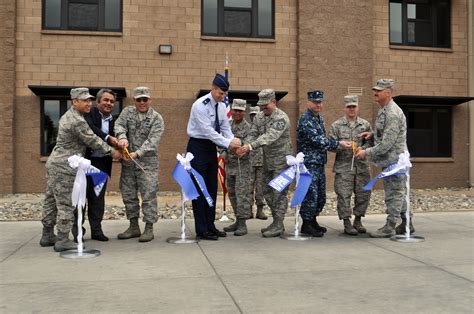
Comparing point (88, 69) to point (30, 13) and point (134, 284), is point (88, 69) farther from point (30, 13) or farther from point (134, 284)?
point (134, 284)

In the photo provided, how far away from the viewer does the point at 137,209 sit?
6.71 metres

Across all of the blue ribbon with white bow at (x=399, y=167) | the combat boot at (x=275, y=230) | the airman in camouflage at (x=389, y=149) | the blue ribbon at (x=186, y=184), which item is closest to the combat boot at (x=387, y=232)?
the airman in camouflage at (x=389, y=149)

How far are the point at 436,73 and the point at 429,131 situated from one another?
1895 mm

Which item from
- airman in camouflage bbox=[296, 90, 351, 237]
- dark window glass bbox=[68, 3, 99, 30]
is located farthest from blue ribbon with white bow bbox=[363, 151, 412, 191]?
dark window glass bbox=[68, 3, 99, 30]

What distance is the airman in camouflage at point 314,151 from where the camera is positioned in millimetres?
6824

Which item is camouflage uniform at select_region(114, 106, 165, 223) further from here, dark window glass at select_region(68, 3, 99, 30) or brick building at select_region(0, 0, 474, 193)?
dark window glass at select_region(68, 3, 99, 30)

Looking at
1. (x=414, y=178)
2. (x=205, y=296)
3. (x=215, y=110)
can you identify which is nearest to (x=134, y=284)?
(x=205, y=296)

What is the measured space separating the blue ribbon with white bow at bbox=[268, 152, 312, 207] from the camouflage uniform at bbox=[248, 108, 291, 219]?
0.60ft

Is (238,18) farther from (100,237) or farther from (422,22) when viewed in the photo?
(100,237)

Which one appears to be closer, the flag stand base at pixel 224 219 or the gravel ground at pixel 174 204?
the flag stand base at pixel 224 219

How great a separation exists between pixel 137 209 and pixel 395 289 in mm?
3779

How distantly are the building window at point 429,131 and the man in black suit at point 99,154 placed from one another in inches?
453

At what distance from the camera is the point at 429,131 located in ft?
51.9

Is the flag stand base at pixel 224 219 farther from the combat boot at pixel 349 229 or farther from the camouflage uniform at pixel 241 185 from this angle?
the combat boot at pixel 349 229
